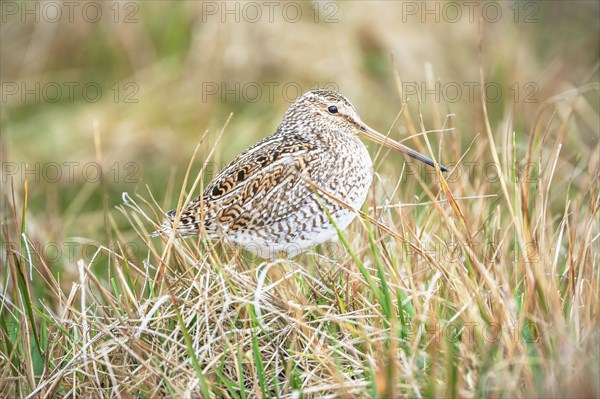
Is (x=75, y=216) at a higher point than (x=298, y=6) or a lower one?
lower

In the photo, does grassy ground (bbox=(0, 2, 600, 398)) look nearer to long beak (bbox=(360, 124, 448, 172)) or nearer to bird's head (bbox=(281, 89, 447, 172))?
long beak (bbox=(360, 124, 448, 172))

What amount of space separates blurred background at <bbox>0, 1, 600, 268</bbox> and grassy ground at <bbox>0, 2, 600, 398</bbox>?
0.07 feet

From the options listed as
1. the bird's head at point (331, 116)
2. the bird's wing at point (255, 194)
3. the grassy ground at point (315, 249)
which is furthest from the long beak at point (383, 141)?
the bird's wing at point (255, 194)

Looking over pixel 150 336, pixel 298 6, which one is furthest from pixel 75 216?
pixel 150 336

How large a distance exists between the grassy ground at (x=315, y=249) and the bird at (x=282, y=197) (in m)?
0.13

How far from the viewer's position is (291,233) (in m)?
4.61

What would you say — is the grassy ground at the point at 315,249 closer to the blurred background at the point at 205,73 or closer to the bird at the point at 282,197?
the blurred background at the point at 205,73

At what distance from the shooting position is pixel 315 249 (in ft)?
16.6

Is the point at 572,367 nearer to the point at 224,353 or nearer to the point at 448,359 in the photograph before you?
the point at 448,359

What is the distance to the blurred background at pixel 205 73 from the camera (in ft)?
28.5

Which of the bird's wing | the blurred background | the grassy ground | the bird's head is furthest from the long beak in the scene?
the blurred background

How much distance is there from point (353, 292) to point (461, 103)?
204 inches

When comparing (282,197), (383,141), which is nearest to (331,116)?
(383,141)

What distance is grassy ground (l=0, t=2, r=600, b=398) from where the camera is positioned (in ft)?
11.6
